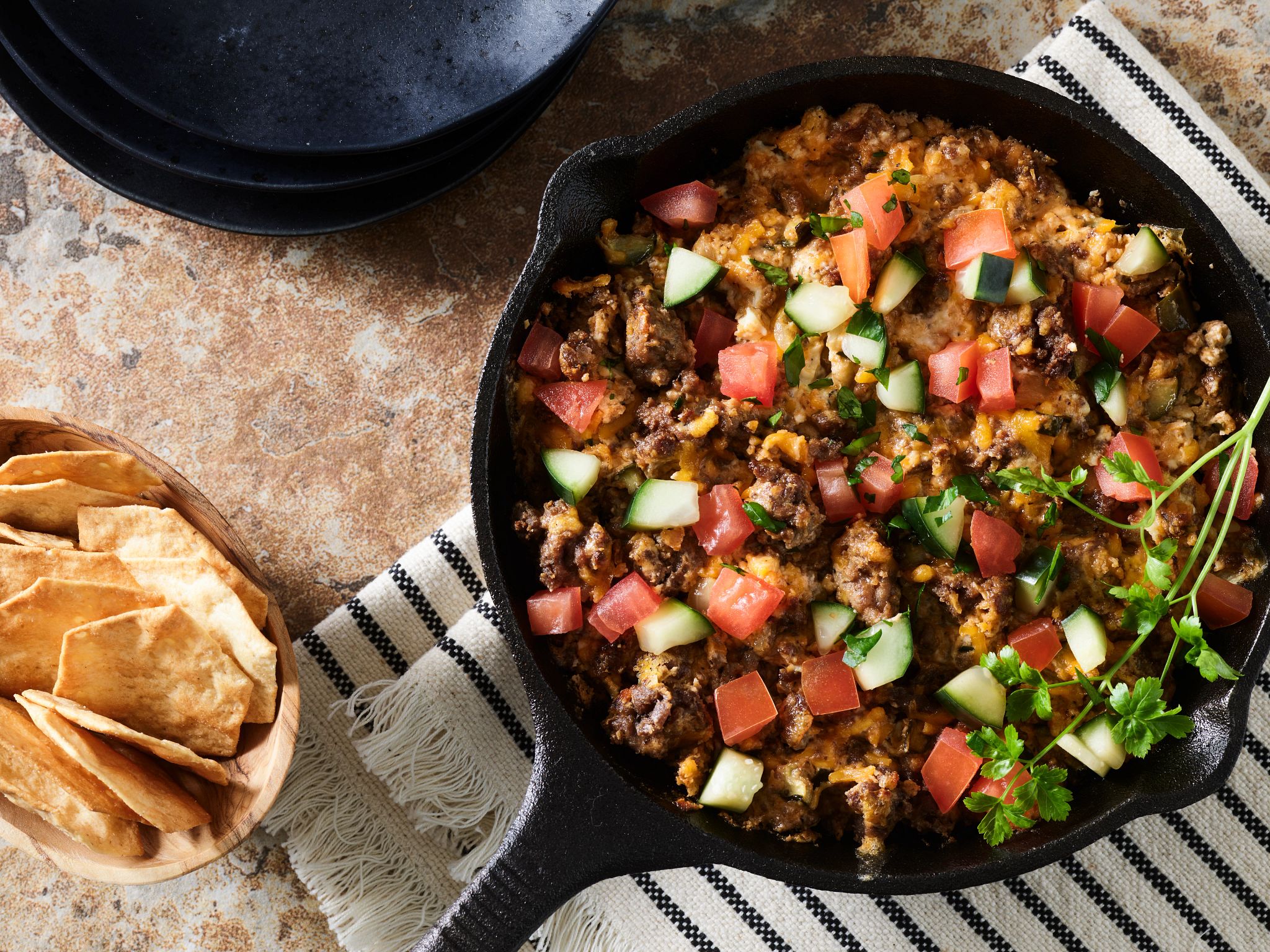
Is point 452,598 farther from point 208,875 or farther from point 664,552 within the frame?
point 208,875

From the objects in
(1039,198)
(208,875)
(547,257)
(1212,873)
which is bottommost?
(208,875)

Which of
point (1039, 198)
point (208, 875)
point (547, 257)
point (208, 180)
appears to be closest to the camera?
point (547, 257)

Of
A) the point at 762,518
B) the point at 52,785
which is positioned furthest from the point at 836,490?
the point at 52,785

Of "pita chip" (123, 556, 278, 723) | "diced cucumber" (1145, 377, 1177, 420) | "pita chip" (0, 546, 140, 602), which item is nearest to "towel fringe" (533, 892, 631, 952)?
"pita chip" (123, 556, 278, 723)

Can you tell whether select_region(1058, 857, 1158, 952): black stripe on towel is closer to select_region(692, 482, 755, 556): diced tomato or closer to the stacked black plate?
select_region(692, 482, 755, 556): diced tomato

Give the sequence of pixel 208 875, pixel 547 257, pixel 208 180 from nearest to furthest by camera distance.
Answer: pixel 547 257
pixel 208 180
pixel 208 875

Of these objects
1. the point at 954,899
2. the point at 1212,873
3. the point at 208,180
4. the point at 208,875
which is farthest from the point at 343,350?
the point at 1212,873
